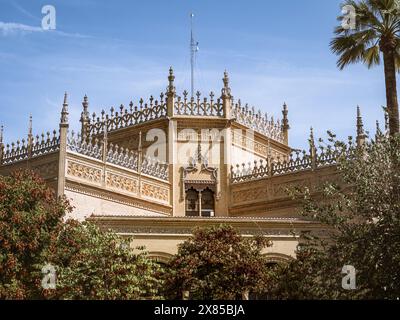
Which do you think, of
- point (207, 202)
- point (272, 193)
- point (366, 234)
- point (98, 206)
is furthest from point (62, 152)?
point (366, 234)

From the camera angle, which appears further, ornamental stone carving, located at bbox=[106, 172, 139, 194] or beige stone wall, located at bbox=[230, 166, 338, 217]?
beige stone wall, located at bbox=[230, 166, 338, 217]

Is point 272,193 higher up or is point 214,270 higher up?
point 272,193

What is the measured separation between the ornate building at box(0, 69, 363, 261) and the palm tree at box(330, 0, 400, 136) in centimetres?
472

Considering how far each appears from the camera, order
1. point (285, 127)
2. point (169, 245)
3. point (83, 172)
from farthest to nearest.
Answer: point (285, 127), point (83, 172), point (169, 245)

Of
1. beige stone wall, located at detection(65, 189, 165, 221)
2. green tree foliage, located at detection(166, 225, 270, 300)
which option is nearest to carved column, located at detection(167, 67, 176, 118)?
beige stone wall, located at detection(65, 189, 165, 221)

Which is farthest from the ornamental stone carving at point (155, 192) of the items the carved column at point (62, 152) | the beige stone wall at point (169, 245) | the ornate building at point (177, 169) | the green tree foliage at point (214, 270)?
the green tree foliage at point (214, 270)

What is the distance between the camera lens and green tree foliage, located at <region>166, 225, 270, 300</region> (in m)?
18.8

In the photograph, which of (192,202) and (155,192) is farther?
(192,202)

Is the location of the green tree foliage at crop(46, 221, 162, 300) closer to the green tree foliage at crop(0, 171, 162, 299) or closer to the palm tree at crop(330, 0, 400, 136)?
the green tree foliage at crop(0, 171, 162, 299)

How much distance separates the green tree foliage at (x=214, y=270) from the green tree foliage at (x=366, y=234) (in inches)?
91.6

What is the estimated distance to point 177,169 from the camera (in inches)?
1129

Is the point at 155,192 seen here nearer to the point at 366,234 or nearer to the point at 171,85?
the point at 171,85

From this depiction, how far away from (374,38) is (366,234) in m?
8.19

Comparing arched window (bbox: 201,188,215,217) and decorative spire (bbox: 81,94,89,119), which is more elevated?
decorative spire (bbox: 81,94,89,119)
